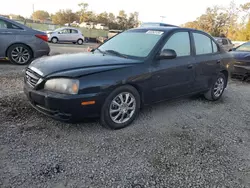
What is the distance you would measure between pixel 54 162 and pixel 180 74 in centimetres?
260

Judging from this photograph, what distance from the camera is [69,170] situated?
8.32 ft

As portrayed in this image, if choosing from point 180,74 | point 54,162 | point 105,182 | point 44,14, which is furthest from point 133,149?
point 44,14

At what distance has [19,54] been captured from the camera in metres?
7.36

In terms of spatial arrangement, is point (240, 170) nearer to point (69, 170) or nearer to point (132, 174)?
point (132, 174)

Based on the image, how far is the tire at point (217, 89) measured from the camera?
519cm

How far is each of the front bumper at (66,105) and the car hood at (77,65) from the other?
288 mm

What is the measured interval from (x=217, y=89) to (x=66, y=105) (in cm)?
374

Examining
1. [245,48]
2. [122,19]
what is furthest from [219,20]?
[245,48]

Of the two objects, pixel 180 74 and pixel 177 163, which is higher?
pixel 180 74

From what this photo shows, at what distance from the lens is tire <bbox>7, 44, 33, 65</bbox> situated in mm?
7211

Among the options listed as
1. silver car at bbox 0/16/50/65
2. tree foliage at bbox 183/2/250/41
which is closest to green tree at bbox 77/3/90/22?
tree foliage at bbox 183/2/250/41

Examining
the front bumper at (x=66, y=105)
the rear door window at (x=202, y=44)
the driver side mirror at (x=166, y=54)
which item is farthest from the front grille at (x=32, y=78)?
the rear door window at (x=202, y=44)

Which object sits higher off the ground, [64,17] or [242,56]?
[64,17]

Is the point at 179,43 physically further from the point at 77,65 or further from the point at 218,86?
the point at 77,65
